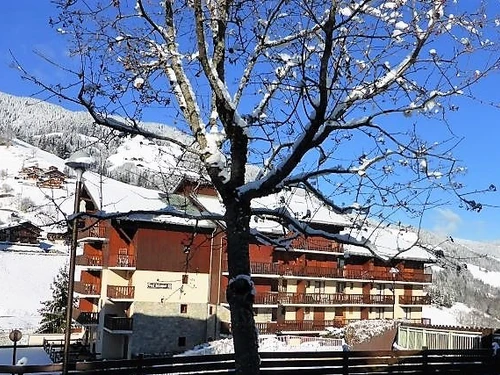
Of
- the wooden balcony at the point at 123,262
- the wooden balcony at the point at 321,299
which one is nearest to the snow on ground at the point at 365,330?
the wooden balcony at the point at 321,299

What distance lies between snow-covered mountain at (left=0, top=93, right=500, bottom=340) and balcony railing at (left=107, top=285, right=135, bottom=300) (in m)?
5.74

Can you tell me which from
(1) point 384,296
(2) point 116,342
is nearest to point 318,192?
(2) point 116,342

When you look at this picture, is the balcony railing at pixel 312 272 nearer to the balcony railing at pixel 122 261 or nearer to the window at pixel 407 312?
the window at pixel 407 312

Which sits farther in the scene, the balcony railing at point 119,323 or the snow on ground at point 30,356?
the balcony railing at point 119,323

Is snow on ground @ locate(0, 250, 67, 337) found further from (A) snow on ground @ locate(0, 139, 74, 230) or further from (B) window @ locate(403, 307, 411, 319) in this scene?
(B) window @ locate(403, 307, 411, 319)

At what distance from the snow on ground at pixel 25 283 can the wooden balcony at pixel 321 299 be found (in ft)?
57.6

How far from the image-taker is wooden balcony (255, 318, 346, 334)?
3338 centimetres

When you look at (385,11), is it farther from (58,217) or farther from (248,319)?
(58,217)

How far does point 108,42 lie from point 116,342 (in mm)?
25487

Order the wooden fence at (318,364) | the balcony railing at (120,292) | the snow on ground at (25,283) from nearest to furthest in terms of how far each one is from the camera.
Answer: the wooden fence at (318,364) < the balcony railing at (120,292) < the snow on ground at (25,283)

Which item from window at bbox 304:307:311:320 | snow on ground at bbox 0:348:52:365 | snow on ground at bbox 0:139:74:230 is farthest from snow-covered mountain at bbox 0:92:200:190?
snow on ground at bbox 0:139:74:230

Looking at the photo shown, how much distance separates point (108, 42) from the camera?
23.8 feet

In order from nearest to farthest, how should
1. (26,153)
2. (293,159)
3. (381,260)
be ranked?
(293,159)
(381,260)
(26,153)

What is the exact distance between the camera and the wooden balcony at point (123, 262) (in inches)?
1197
